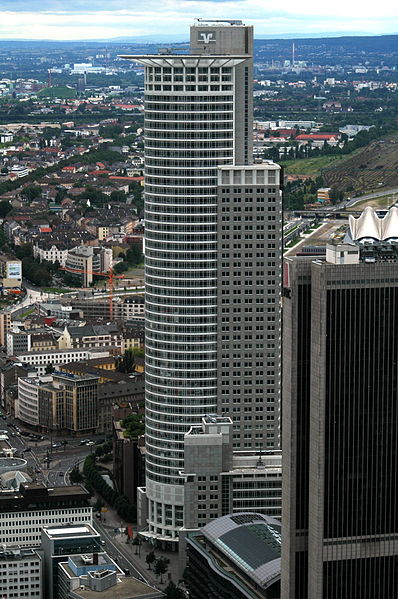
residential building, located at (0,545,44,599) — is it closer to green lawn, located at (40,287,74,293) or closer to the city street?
the city street

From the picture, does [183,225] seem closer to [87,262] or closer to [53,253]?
[87,262]

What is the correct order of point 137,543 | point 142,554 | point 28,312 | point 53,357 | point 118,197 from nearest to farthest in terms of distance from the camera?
point 142,554 < point 137,543 < point 53,357 < point 28,312 < point 118,197

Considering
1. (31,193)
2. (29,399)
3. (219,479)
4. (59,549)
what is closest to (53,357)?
(29,399)

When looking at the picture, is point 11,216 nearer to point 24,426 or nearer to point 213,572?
point 24,426

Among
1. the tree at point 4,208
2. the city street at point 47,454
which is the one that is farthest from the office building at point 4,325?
the tree at point 4,208

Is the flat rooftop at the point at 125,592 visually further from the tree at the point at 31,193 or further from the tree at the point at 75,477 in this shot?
the tree at the point at 31,193

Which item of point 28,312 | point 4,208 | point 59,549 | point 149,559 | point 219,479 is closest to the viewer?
point 59,549

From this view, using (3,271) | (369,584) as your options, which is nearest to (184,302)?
(369,584)
